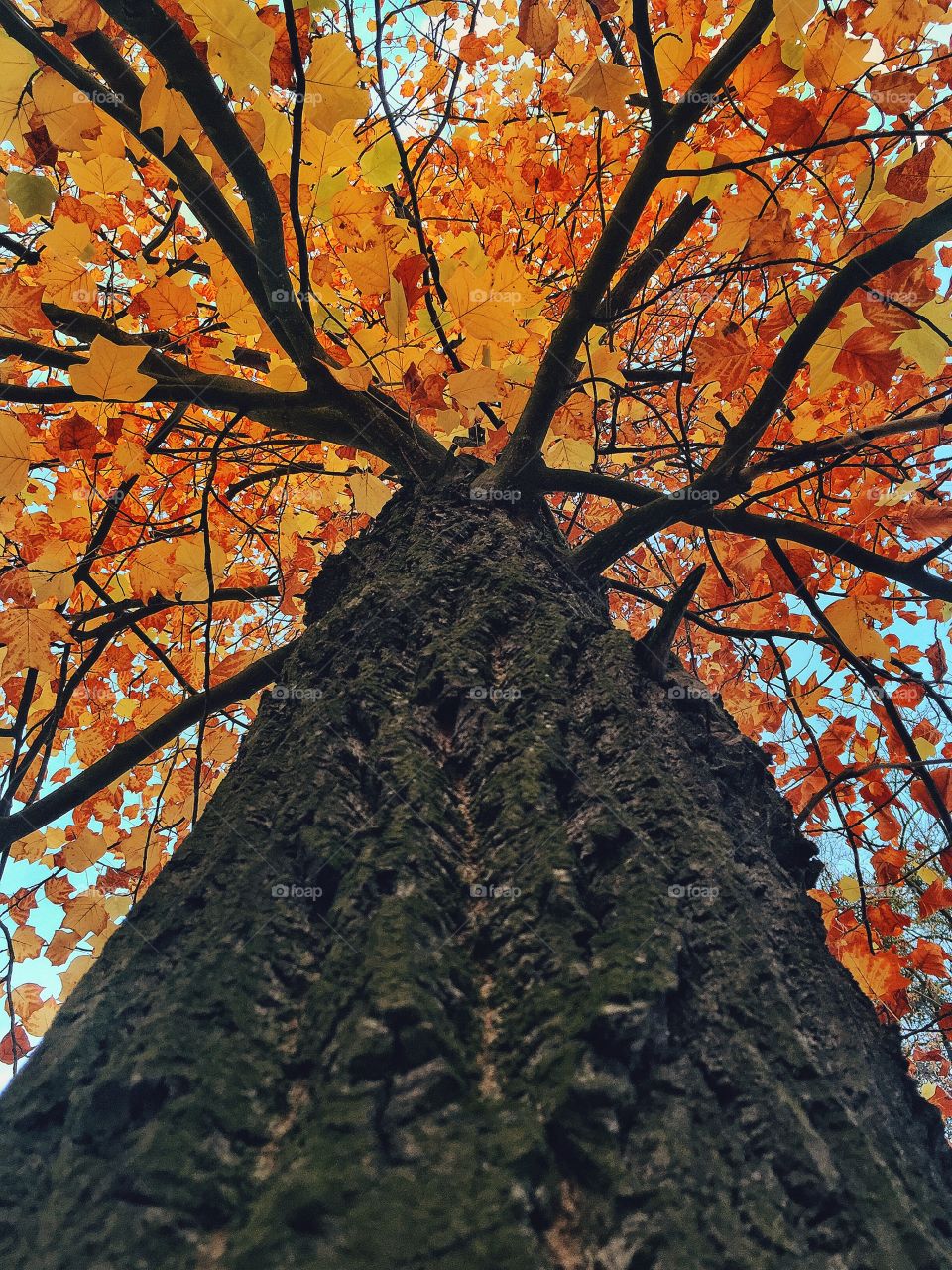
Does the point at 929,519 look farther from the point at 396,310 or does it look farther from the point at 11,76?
the point at 11,76

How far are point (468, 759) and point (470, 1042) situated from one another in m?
0.53

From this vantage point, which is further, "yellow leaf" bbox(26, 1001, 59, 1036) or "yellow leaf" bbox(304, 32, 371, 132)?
"yellow leaf" bbox(26, 1001, 59, 1036)

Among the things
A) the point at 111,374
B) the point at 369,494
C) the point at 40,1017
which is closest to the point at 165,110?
→ the point at 111,374

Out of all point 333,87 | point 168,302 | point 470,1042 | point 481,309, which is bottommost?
point 470,1042

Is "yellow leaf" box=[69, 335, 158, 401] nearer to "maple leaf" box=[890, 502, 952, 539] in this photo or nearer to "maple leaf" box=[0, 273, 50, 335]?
"maple leaf" box=[0, 273, 50, 335]

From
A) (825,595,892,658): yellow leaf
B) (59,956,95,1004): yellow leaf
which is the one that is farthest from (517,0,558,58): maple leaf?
(59,956,95,1004): yellow leaf

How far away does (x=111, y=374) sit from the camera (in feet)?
4.98

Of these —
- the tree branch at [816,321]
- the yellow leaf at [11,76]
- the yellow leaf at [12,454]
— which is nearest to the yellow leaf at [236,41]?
the yellow leaf at [11,76]

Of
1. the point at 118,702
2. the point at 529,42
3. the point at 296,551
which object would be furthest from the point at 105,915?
the point at 529,42

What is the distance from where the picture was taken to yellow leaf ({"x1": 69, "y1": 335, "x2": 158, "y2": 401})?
1469 millimetres

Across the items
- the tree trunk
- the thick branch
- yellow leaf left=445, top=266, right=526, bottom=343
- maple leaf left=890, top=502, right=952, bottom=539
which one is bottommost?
the tree trunk

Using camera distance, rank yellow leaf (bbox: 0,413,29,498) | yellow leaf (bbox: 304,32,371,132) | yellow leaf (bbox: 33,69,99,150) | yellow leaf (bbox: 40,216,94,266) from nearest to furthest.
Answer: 1. yellow leaf (bbox: 304,32,371,132)
2. yellow leaf (bbox: 33,69,99,150)
3. yellow leaf (bbox: 0,413,29,498)
4. yellow leaf (bbox: 40,216,94,266)

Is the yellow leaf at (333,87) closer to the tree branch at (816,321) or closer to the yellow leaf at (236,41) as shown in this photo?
the yellow leaf at (236,41)

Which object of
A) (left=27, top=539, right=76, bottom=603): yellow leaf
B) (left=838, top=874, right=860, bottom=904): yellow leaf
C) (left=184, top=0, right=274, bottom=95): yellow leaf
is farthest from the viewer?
(left=838, top=874, right=860, bottom=904): yellow leaf
